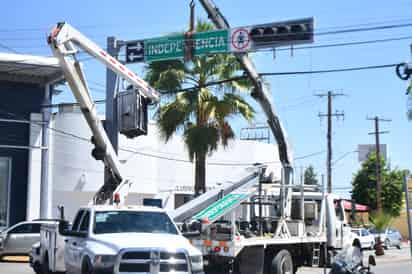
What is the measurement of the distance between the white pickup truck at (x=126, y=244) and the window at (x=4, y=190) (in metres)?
16.1

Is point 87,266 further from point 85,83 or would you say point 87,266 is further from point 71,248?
point 85,83

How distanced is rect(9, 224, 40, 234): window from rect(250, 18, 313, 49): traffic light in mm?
10634

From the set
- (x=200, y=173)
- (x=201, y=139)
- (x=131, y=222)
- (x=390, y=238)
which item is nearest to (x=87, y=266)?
(x=131, y=222)

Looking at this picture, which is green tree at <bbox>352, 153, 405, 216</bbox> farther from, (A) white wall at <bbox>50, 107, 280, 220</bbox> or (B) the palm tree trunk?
(B) the palm tree trunk

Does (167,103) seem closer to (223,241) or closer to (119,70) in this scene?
(119,70)

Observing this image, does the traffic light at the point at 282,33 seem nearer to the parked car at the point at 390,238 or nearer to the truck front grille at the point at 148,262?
the truck front grille at the point at 148,262

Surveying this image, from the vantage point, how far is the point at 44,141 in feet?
98.9

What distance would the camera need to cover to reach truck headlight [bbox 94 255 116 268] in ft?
38.3

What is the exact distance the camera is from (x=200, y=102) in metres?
23.8

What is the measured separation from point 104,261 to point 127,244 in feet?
1.61

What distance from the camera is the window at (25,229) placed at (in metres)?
24.4

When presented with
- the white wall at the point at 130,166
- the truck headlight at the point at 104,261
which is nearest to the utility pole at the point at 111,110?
the truck headlight at the point at 104,261

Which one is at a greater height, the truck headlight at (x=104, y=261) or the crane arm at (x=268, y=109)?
the crane arm at (x=268, y=109)

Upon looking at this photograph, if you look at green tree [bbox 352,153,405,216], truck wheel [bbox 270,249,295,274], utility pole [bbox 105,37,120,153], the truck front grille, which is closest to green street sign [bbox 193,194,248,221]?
truck wheel [bbox 270,249,295,274]
